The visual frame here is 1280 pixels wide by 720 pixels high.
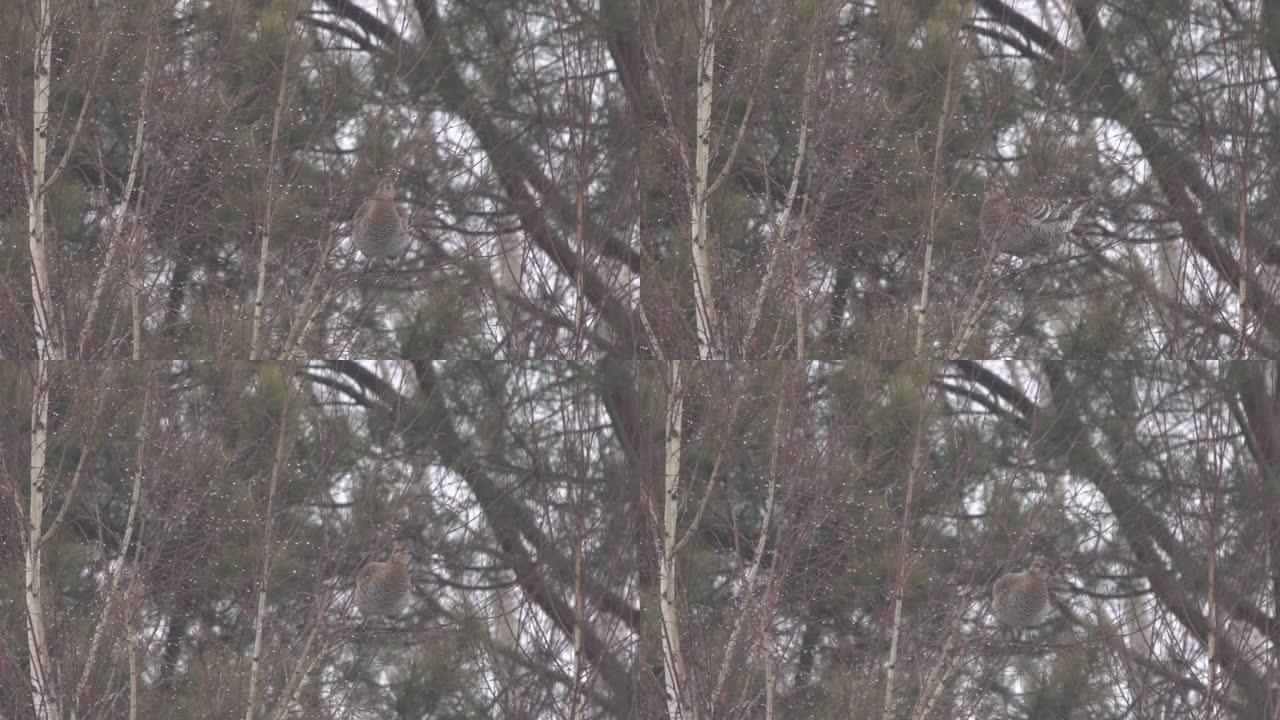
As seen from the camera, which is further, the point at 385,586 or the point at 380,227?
the point at 380,227

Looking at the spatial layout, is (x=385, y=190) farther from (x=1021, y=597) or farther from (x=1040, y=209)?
(x=1021, y=597)

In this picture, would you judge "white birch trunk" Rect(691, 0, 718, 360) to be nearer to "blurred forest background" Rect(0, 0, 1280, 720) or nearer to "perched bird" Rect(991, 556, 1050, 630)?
"blurred forest background" Rect(0, 0, 1280, 720)

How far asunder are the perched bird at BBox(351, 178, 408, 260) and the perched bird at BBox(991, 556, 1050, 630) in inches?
108

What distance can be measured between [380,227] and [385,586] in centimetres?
143

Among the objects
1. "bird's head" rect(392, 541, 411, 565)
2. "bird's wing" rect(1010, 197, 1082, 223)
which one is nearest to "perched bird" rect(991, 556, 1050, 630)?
"bird's wing" rect(1010, 197, 1082, 223)

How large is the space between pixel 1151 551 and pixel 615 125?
9.05 feet

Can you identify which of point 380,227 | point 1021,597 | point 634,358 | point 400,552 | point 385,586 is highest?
point 380,227

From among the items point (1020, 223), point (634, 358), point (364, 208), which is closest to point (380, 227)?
point (364, 208)

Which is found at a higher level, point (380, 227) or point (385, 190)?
point (385, 190)

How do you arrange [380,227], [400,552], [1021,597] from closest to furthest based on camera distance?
[1021,597] → [400,552] → [380,227]

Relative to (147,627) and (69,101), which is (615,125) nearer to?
(69,101)

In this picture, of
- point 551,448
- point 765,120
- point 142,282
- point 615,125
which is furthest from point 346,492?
point 765,120

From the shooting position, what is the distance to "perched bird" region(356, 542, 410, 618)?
19.3ft

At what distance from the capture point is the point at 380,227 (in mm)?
6102
